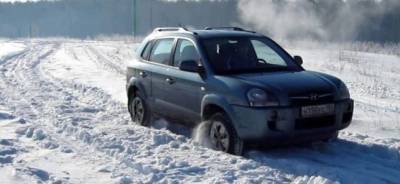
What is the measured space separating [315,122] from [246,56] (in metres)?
1.55

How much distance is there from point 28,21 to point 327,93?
388ft

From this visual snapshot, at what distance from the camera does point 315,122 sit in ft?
21.5

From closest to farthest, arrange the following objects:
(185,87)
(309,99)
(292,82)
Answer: (309,99), (292,82), (185,87)

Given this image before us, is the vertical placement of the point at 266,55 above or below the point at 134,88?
above

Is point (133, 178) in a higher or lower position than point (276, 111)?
lower

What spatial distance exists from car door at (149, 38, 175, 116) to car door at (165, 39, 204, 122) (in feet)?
0.34

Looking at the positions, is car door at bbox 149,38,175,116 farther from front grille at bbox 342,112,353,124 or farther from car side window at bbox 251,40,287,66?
front grille at bbox 342,112,353,124

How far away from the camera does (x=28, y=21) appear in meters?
118

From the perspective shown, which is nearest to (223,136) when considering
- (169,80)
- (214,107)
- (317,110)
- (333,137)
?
(214,107)

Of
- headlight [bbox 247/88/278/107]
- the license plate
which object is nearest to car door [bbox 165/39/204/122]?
headlight [bbox 247/88/278/107]

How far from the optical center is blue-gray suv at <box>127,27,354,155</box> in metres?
6.39

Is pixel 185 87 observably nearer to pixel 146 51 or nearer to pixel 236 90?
pixel 236 90

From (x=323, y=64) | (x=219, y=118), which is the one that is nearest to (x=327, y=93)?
(x=219, y=118)

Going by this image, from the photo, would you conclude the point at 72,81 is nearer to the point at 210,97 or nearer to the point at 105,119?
the point at 105,119
